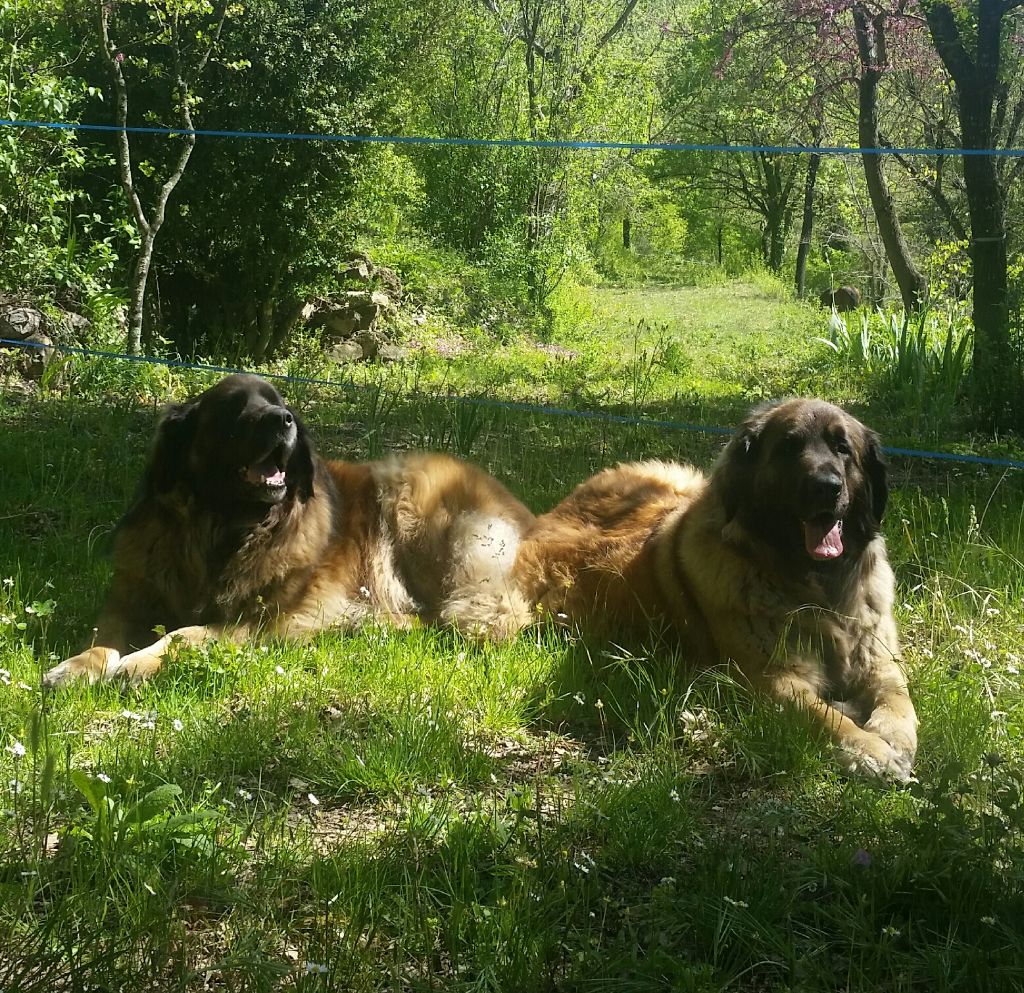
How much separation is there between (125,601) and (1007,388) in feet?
21.2

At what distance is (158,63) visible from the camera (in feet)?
35.0

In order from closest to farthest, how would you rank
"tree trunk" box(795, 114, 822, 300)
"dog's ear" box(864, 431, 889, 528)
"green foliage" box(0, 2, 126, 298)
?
"dog's ear" box(864, 431, 889, 528)
"green foliage" box(0, 2, 126, 298)
"tree trunk" box(795, 114, 822, 300)

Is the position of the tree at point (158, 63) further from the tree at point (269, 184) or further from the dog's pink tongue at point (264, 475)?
the dog's pink tongue at point (264, 475)

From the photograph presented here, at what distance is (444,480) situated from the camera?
555 cm

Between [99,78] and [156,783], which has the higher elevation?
[99,78]

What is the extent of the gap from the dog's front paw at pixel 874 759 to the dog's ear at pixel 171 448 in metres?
3.11

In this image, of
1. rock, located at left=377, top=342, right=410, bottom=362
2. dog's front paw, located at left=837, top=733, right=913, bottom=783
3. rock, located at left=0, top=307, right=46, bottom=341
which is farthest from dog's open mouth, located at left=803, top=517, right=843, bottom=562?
rock, located at left=377, top=342, right=410, bottom=362

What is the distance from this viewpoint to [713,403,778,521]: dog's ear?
4328 mm

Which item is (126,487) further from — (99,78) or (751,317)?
(751,317)

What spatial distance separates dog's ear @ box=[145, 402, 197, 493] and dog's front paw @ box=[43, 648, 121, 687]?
86 cm

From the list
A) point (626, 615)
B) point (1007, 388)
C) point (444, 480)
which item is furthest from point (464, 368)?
point (626, 615)

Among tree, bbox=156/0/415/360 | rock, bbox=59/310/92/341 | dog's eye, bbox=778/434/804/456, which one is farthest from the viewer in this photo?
tree, bbox=156/0/415/360

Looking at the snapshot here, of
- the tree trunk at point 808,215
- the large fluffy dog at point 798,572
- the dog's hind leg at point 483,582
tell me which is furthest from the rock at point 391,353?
the tree trunk at point 808,215

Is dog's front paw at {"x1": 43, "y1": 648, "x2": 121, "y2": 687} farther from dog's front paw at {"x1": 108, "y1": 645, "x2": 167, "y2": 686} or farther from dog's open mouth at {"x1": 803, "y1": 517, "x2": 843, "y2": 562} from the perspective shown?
dog's open mouth at {"x1": 803, "y1": 517, "x2": 843, "y2": 562}
